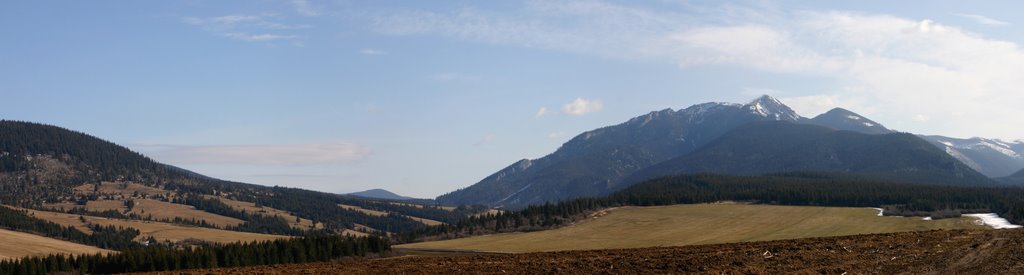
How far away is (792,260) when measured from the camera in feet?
118

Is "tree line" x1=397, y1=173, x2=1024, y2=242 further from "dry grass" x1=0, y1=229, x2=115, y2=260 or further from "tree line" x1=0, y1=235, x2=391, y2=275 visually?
"dry grass" x1=0, y1=229, x2=115, y2=260

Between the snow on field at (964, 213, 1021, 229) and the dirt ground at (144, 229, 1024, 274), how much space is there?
103 m

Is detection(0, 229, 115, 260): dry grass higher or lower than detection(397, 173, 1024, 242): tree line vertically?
lower

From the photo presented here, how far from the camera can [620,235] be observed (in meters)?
145

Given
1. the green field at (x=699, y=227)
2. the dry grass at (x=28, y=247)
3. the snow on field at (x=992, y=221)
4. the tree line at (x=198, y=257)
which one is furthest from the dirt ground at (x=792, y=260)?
the dry grass at (x=28, y=247)

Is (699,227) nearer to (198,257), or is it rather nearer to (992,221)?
(992,221)

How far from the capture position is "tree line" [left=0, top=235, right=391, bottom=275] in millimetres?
88188

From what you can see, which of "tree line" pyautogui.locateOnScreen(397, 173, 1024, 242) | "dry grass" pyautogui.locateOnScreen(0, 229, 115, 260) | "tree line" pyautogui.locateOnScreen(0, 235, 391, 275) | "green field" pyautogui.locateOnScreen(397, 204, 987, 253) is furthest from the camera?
"tree line" pyautogui.locateOnScreen(397, 173, 1024, 242)

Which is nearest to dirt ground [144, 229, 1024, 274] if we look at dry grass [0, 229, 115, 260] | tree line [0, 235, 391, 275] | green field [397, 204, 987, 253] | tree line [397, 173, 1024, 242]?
tree line [0, 235, 391, 275]

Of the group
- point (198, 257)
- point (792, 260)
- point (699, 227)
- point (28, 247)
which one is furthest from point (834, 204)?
point (28, 247)

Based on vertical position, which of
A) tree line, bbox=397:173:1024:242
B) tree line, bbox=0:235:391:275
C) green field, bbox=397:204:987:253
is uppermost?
tree line, bbox=397:173:1024:242

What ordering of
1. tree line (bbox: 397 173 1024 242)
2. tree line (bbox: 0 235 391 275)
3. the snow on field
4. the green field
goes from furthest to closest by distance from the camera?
tree line (bbox: 397 173 1024 242), the snow on field, the green field, tree line (bbox: 0 235 391 275)

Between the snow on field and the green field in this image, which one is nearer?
the green field

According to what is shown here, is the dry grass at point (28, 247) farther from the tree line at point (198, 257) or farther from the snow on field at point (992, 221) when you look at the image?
the snow on field at point (992, 221)
